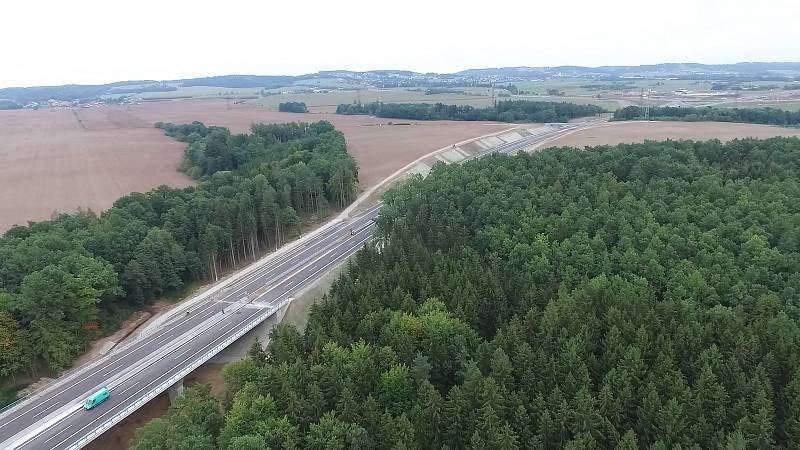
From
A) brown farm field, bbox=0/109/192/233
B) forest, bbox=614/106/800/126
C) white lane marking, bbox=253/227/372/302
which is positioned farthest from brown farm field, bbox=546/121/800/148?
brown farm field, bbox=0/109/192/233

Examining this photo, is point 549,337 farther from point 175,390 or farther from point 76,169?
point 76,169

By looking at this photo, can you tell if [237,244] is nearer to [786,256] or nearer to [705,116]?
[786,256]

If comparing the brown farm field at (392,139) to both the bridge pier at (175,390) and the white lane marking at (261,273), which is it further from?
the bridge pier at (175,390)

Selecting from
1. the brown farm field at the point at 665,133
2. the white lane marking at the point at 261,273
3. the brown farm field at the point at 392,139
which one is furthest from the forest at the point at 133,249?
the brown farm field at the point at 665,133

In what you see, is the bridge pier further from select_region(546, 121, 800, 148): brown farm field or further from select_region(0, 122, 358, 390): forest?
select_region(546, 121, 800, 148): brown farm field

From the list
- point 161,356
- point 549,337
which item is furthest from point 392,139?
point 549,337
